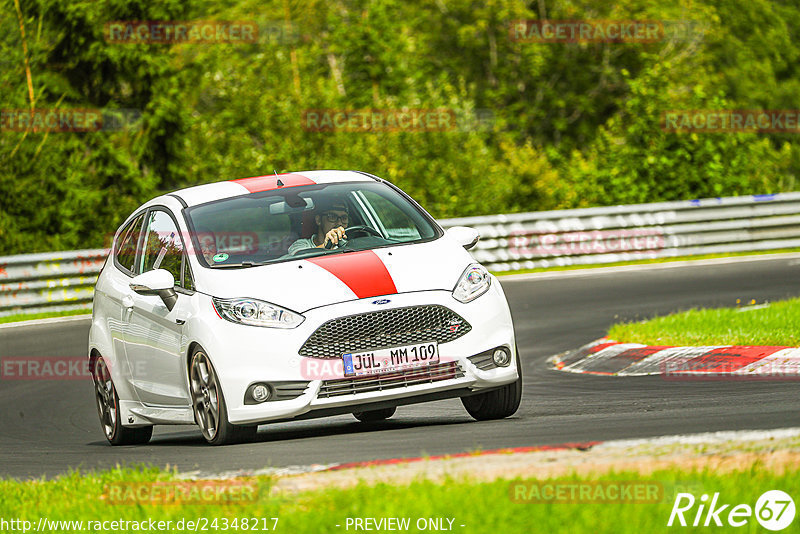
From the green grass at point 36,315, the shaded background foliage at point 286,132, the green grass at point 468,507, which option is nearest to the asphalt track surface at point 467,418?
the green grass at point 468,507

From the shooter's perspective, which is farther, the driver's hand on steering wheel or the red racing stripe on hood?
the driver's hand on steering wheel

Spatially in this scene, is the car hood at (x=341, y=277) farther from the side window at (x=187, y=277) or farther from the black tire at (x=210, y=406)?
Answer: the black tire at (x=210, y=406)

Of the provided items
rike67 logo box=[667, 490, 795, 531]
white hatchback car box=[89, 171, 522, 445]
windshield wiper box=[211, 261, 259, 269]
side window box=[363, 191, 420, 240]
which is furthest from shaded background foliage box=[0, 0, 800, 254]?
rike67 logo box=[667, 490, 795, 531]

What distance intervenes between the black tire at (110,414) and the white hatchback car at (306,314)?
28cm

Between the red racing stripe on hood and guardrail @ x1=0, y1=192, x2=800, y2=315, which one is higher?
the red racing stripe on hood

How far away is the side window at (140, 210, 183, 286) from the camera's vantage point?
885 centimetres

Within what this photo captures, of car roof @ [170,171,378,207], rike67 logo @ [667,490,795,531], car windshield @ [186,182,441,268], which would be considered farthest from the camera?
car roof @ [170,171,378,207]

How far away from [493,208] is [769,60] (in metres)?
26.6

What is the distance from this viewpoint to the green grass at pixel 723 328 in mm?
11297

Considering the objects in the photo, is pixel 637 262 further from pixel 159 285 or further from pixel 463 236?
pixel 159 285

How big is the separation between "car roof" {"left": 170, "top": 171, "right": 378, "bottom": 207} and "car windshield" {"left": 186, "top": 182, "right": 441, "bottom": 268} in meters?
0.07

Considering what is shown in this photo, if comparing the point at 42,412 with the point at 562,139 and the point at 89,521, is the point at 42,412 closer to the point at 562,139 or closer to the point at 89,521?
the point at 89,521

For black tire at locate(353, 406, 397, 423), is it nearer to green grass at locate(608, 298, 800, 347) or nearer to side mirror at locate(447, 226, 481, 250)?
side mirror at locate(447, 226, 481, 250)

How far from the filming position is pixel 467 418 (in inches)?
361
